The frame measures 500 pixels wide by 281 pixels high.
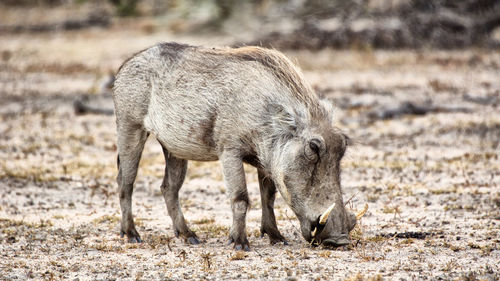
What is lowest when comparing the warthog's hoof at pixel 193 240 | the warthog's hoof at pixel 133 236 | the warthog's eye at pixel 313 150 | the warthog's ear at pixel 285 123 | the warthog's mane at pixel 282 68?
the warthog's hoof at pixel 133 236

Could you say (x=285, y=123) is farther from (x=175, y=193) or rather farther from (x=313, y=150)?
(x=175, y=193)

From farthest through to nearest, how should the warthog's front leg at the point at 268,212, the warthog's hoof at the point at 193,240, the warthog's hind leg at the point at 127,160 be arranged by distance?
the warthog's hind leg at the point at 127,160
the warthog's hoof at the point at 193,240
the warthog's front leg at the point at 268,212

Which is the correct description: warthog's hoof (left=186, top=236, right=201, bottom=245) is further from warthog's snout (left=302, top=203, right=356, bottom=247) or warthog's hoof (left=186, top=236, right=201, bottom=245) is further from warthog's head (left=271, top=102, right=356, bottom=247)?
warthog's snout (left=302, top=203, right=356, bottom=247)

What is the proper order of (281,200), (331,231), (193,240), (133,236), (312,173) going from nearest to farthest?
(331,231) → (312,173) → (193,240) → (133,236) → (281,200)

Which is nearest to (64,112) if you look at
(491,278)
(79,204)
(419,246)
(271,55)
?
(79,204)

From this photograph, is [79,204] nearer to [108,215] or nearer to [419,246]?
[108,215]

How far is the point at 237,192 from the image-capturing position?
549 centimetres

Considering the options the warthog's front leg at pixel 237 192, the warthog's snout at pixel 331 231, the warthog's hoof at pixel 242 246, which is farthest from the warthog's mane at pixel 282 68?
the warthog's hoof at pixel 242 246

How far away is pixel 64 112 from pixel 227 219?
6.72m

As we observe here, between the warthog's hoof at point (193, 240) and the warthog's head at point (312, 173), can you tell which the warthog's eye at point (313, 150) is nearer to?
the warthog's head at point (312, 173)

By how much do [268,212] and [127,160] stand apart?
138 cm

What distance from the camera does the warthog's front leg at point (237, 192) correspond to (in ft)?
17.9

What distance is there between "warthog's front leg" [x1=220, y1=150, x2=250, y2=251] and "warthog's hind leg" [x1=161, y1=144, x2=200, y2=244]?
609 millimetres

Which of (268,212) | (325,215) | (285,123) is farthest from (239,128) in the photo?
(325,215)
